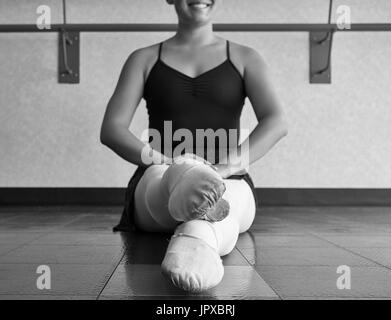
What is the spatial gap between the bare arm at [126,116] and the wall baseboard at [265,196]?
4.94 ft

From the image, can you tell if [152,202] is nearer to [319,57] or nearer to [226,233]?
[226,233]

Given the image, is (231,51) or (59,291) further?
(231,51)

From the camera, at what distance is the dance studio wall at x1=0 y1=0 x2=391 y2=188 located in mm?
2740

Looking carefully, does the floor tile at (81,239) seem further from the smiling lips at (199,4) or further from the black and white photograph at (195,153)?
the smiling lips at (199,4)

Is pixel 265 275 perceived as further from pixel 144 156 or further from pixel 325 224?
pixel 325 224

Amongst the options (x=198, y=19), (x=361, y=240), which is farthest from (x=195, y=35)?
(x=361, y=240)

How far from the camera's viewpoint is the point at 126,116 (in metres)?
1.23

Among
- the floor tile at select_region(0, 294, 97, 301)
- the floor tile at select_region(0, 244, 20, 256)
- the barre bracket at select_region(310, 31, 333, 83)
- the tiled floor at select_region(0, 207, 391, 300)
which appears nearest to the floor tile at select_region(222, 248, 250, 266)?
the tiled floor at select_region(0, 207, 391, 300)

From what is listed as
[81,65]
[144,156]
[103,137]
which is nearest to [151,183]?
[144,156]

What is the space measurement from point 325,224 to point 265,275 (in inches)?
37.4

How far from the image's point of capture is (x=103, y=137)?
1.21 m
